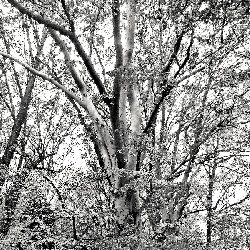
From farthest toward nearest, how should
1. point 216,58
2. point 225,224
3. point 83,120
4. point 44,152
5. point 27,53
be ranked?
point 44,152 → point 27,53 → point 225,224 → point 83,120 → point 216,58

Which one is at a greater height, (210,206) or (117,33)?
(117,33)

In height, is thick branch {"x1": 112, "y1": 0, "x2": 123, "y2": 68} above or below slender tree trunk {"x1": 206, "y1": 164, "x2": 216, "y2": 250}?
above

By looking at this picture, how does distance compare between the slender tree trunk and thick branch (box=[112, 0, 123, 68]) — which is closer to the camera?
thick branch (box=[112, 0, 123, 68])

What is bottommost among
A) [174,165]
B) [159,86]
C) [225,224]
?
[225,224]

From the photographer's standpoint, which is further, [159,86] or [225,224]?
[225,224]

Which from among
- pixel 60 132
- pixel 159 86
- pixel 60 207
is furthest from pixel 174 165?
pixel 60 132

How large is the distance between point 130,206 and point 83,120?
212cm

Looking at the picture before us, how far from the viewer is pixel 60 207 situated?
507 centimetres

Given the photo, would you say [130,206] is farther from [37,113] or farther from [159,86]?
[37,113]

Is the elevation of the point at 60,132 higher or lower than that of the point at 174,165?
higher

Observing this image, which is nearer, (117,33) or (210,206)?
(117,33)

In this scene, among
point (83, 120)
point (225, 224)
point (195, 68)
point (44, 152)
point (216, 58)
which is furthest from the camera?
point (44, 152)

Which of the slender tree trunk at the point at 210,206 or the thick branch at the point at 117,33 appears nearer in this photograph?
the thick branch at the point at 117,33

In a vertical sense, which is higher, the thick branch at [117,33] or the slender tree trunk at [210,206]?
the thick branch at [117,33]
